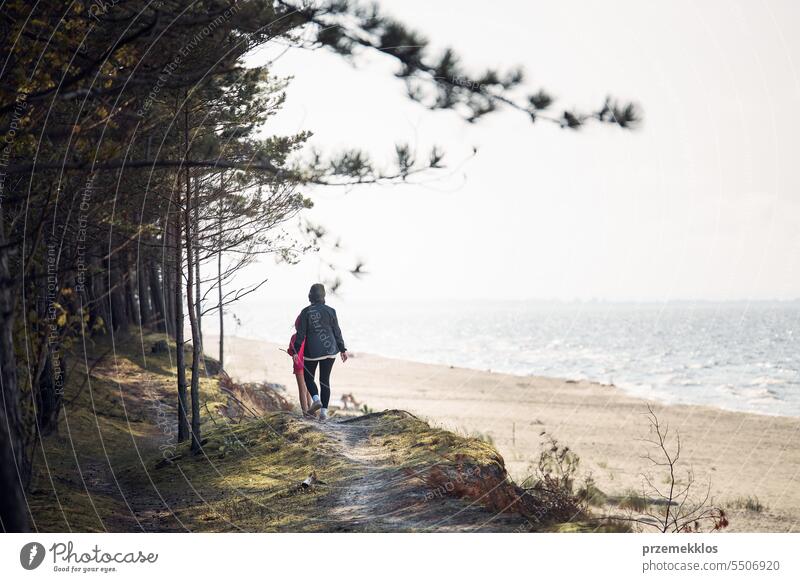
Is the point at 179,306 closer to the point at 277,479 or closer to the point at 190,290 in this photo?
the point at 190,290

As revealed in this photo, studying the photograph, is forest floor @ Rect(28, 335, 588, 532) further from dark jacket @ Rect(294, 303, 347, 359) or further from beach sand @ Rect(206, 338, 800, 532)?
beach sand @ Rect(206, 338, 800, 532)

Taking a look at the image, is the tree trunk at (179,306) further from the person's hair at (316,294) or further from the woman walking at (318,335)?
the person's hair at (316,294)

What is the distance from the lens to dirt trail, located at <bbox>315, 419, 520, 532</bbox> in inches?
314

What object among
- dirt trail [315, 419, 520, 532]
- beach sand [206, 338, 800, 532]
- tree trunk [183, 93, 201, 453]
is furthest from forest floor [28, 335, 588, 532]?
beach sand [206, 338, 800, 532]

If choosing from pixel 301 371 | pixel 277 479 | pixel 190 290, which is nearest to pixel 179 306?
pixel 190 290

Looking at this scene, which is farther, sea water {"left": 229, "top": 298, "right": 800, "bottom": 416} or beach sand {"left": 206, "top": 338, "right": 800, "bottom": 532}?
sea water {"left": 229, "top": 298, "right": 800, "bottom": 416}

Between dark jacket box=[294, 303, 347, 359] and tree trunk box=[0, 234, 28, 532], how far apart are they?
608 cm

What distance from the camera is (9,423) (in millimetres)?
7008

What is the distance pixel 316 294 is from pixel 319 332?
0.64m

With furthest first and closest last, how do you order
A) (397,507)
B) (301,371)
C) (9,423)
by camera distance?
1. (301,371)
2. (397,507)
3. (9,423)
